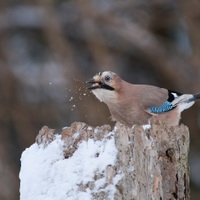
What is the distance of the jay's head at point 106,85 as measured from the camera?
4.71 metres

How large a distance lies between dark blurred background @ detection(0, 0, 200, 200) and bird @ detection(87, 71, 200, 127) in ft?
14.3

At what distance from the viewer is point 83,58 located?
10281mm

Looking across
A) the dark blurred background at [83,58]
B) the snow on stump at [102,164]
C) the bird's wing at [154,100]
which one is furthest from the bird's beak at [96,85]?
the dark blurred background at [83,58]

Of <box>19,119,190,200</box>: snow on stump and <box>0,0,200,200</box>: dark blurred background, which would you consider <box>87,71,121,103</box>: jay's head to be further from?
<box>0,0,200,200</box>: dark blurred background

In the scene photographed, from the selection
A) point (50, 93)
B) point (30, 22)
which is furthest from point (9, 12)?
point (50, 93)

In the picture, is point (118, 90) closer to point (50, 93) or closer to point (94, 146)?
point (94, 146)

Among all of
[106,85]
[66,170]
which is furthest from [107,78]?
[66,170]

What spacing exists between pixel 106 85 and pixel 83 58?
5.54m

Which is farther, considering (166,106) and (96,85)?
(166,106)

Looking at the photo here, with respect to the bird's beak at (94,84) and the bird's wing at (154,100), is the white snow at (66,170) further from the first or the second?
the bird's wing at (154,100)

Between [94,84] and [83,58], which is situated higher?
[83,58]

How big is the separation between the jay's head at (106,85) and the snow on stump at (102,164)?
116cm

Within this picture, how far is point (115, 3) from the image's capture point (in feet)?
32.9

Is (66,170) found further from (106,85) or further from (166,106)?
(166,106)
